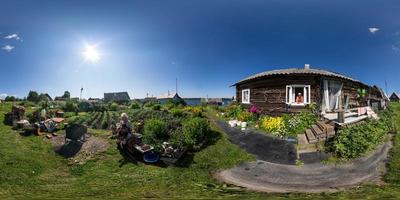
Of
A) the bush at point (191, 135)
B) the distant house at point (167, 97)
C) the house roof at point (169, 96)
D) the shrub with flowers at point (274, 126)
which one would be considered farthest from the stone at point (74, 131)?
the house roof at point (169, 96)

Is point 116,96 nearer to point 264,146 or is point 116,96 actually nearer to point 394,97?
point 264,146

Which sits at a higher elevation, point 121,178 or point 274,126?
point 274,126

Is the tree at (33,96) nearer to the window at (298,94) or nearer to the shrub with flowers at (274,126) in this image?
the window at (298,94)

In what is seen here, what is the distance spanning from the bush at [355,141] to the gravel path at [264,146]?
80.7 inches

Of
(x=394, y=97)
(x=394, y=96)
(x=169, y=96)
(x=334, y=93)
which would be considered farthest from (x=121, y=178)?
(x=394, y=96)

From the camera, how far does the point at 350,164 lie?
13172mm

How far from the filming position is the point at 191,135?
1622 cm

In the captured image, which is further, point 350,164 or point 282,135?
point 282,135

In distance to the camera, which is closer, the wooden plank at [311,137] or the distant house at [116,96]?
the wooden plank at [311,137]

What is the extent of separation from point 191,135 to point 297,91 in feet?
41.0

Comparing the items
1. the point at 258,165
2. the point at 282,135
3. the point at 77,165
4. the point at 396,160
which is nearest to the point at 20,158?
the point at 77,165

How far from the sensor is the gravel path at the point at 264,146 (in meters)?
14.6

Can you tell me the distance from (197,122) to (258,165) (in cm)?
465

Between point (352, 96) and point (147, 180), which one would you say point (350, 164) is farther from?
point (352, 96)
